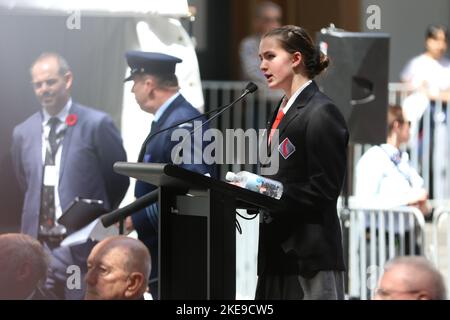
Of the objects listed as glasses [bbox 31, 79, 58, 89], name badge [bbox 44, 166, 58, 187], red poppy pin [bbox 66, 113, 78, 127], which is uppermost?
glasses [bbox 31, 79, 58, 89]

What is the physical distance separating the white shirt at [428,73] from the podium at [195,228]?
2958 mm

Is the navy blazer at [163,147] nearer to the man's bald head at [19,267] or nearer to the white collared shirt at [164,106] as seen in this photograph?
the white collared shirt at [164,106]

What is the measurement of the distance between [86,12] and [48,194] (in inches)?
37.1

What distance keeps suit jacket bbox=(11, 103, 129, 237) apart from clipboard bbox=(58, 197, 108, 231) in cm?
3

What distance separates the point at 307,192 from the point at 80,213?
1.74 meters

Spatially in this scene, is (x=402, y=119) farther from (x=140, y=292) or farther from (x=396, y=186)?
(x=140, y=292)

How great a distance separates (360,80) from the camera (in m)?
6.05

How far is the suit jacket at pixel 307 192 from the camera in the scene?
180 inches

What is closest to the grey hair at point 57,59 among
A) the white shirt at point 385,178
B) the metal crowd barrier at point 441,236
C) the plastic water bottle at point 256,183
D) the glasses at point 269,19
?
the glasses at point 269,19

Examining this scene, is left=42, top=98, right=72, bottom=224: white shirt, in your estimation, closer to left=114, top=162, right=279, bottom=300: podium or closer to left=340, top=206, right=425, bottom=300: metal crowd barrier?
left=340, top=206, right=425, bottom=300: metal crowd barrier

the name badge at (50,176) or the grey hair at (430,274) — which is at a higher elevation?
the name badge at (50,176)

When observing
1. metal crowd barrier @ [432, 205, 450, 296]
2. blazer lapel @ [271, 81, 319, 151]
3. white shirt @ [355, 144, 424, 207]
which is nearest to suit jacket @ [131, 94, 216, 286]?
blazer lapel @ [271, 81, 319, 151]

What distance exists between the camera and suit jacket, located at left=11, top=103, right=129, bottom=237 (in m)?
5.96

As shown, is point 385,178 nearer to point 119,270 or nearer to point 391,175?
point 391,175
